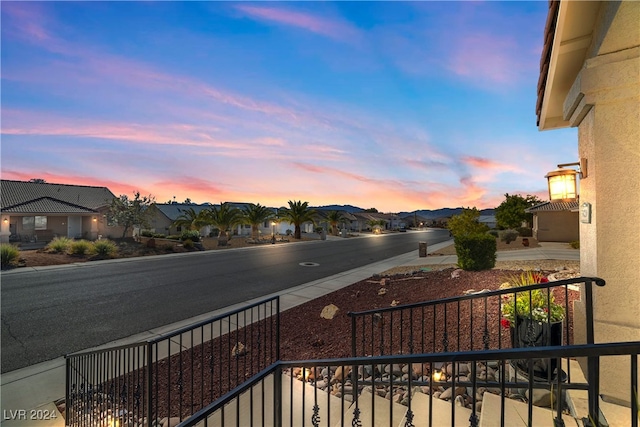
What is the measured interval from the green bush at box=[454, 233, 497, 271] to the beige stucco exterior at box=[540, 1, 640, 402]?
6.74 m

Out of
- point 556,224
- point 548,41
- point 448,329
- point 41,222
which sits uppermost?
point 548,41

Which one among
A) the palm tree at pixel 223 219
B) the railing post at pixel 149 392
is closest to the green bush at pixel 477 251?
the railing post at pixel 149 392

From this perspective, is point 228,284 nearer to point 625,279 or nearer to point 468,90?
point 625,279

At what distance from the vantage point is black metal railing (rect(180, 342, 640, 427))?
1758mm

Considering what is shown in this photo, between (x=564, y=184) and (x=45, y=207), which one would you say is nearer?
(x=564, y=184)

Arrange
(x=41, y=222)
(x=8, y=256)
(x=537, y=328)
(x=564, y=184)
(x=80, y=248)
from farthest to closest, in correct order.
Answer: (x=41, y=222), (x=80, y=248), (x=8, y=256), (x=564, y=184), (x=537, y=328)

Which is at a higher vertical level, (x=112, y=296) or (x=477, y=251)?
(x=477, y=251)

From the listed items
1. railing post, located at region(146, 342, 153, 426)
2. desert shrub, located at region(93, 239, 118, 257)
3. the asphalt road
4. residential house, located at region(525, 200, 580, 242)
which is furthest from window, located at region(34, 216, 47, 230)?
residential house, located at region(525, 200, 580, 242)

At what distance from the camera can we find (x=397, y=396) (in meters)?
3.78

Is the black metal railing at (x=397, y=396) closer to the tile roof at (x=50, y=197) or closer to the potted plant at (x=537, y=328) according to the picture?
the potted plant at (x=537, y=328)

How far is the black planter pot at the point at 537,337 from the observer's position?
3.52m

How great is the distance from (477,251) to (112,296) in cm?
1312

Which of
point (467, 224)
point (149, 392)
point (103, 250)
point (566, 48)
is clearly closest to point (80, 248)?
point (103, 250)

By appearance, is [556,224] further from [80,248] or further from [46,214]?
[46,214]
